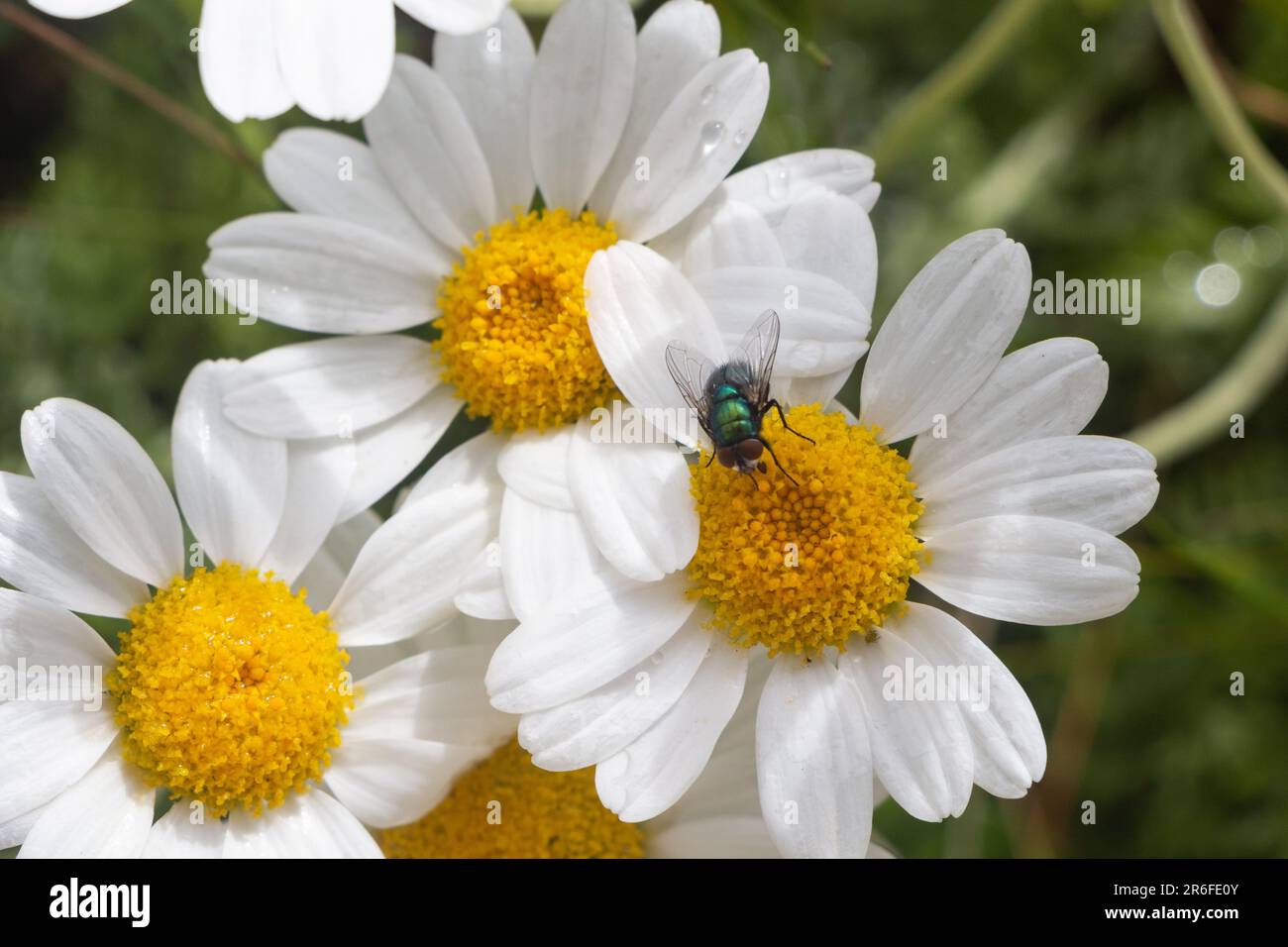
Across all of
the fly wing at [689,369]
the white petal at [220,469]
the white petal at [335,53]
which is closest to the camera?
the white petal at [335,53]

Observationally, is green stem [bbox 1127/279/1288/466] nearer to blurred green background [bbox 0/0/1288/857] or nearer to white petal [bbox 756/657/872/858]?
blurred green background [bbox 0/0/1288/857]

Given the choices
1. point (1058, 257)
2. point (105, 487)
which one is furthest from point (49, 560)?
point (1058, 257)

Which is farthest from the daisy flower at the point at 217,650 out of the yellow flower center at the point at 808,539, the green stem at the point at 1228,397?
the green stem at the point at 1228,397

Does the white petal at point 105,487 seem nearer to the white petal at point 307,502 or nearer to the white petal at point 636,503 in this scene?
the white petal at point 307,502
